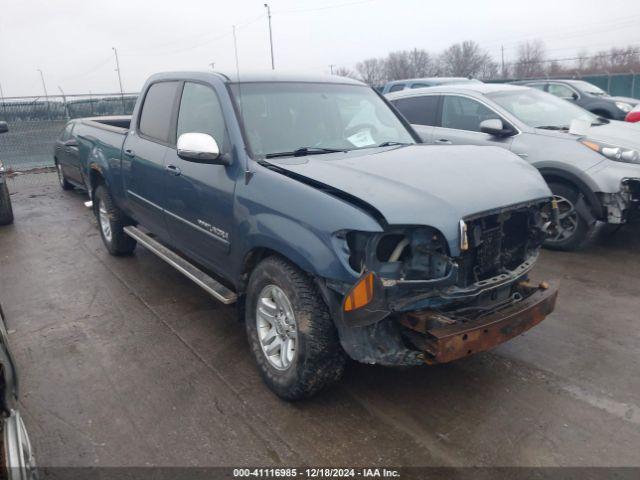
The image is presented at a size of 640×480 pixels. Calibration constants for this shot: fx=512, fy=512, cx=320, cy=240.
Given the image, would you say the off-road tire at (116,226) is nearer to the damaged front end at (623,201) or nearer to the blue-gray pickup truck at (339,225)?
the blue-gray pickup truck at (339,225)

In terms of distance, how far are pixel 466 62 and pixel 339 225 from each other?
71.6 m

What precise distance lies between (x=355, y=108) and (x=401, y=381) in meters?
2.24

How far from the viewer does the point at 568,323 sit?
4.19 m

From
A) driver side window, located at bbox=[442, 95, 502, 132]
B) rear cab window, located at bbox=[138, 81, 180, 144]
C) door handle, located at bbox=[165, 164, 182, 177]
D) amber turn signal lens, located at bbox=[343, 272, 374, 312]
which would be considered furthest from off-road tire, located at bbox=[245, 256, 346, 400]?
driver side window, located at bbox=[442, 95, 502, 132]

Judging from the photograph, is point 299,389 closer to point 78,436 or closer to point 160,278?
point 78,436

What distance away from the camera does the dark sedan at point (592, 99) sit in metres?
14.1

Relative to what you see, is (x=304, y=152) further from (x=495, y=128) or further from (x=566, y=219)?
(x=566, y=219)

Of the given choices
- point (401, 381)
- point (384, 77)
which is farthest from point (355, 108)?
point (384, 77)

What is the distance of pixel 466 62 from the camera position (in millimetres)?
67562

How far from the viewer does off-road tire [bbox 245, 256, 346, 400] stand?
2.87 m

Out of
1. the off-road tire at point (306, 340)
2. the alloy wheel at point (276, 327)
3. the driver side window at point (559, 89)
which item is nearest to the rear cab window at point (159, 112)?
the alloy wheel at point (276, 327)

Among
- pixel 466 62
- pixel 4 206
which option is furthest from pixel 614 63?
pixel 4 206

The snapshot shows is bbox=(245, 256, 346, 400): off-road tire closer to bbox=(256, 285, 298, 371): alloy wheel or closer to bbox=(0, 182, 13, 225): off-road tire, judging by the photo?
bbox=(256, 285, 298, 371): alloy wheel

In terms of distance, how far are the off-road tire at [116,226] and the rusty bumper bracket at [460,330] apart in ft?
13.6
